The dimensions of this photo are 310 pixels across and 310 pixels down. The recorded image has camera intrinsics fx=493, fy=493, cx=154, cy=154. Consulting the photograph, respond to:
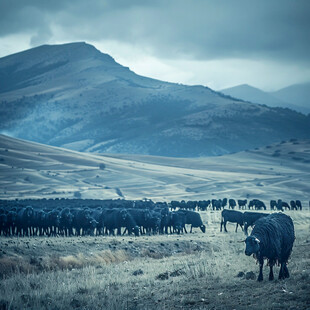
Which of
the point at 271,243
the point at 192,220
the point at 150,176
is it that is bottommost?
the point at 192,220

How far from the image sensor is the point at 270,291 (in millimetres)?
12828

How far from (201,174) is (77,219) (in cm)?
7195

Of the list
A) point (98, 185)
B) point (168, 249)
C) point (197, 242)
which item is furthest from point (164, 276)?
point (98, 185)

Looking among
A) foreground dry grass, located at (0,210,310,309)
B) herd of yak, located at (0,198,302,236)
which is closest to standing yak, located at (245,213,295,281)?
foreground dry grass, located at (0,210,310,309)

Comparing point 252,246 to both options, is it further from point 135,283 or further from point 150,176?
point 150,176

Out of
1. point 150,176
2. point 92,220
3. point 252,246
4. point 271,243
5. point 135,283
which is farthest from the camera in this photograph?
point 150,176

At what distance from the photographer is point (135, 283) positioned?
16.1m

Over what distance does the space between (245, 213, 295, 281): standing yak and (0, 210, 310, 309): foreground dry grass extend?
0.55 meters

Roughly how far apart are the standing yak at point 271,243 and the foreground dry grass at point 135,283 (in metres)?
0.55

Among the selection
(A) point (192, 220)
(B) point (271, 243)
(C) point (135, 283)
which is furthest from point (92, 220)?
(B) point (271, 243)

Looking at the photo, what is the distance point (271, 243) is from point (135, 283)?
462 cm

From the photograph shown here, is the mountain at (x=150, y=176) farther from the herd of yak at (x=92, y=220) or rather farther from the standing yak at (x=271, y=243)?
the standing yak at (x=271, y=243)

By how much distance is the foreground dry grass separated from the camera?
12.6 meters

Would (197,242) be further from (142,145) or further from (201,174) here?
(142,145)
